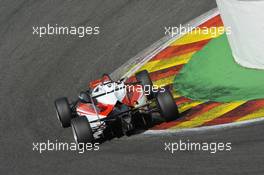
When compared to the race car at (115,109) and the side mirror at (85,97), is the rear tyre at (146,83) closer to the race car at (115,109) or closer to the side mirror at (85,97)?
the race car at (115,109)

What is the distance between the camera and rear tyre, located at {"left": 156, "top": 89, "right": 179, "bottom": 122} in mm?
13391

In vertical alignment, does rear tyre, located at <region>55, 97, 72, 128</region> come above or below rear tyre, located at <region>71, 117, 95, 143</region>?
above

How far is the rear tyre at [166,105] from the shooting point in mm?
13391

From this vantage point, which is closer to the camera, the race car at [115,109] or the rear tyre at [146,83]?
the race car at [115,109]

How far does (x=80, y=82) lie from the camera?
56.1 feet

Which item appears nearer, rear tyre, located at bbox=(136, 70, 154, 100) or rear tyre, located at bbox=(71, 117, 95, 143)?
rear tyre, located at bbox=(71, 117, 95, 143)

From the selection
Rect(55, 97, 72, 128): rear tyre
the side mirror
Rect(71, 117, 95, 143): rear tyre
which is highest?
the side mirror

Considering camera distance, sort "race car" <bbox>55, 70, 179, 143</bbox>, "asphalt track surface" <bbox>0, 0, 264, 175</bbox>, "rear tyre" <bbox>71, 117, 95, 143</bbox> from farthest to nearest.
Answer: "race car" <bbox>55, 70, 179, 143</bbox> < "rear tyre" <bbox>71, 117, 95, 143</bbox> < "asphalt track surface" <bbox>0, 0, 264, 175</bbox>

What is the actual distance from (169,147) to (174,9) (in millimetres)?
7172

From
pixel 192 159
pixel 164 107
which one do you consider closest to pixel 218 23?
pixel 164 107

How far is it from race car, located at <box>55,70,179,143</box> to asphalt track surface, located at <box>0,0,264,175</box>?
1.17 ft

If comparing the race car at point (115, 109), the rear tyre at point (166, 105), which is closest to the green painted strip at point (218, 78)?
the race car at point (115, 109)

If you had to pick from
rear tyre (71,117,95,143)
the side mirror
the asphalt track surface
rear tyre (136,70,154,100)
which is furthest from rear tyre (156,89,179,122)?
the side mirror

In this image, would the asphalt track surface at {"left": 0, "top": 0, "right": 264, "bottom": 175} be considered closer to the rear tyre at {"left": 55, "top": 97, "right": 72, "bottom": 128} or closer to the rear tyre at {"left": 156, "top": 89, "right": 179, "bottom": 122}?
the rear tyre at {"left": 55, "top": 97, "right": 72, "bottom": 128}
